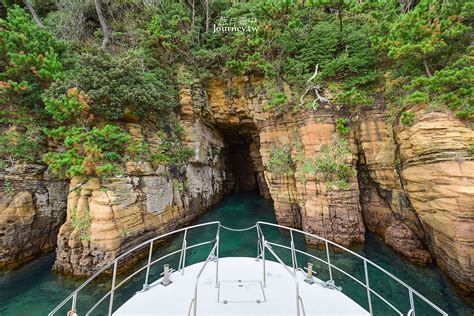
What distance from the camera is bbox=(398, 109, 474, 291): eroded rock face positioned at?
208 inches

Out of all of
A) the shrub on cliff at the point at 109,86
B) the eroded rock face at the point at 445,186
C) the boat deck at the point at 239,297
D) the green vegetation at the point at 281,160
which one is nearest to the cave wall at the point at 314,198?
the eroded rock face at the point at 445,186

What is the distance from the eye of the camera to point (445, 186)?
18.4ft

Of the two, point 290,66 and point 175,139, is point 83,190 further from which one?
point 290,66

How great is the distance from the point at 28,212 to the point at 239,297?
935cm

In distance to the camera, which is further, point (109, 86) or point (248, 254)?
point (248, 254)

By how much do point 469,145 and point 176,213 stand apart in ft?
35.9

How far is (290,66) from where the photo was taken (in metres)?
10.4

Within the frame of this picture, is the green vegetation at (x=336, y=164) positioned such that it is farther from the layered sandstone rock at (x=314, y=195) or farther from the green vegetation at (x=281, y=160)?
the green vegetation at (x=281, y=160)

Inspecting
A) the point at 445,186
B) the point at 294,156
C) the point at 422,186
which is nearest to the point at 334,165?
the point at 294,156

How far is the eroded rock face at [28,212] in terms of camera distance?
24.5 ft

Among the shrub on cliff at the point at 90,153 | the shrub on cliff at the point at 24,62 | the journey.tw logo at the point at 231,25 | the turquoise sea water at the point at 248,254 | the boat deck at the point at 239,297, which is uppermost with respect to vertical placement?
the journey.tw logo at the point at 231,25

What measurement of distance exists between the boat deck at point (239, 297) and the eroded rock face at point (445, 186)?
14.3 ft

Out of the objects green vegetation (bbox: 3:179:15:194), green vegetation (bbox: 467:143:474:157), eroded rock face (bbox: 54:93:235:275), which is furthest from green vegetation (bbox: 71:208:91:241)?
green vegetation (bbox: 467:143:474:157)

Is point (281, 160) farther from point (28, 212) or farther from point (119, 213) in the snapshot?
point (28, 212)
